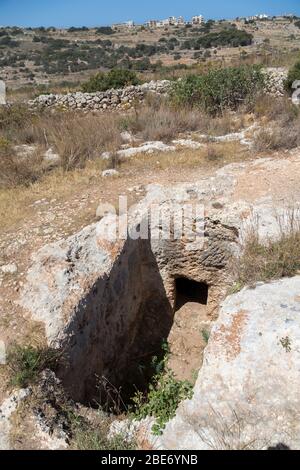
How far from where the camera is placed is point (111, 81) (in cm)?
1320

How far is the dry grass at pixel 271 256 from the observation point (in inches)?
151

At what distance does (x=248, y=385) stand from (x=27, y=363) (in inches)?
69.2

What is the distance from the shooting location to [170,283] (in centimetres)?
555

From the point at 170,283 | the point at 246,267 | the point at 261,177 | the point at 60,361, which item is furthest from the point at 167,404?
the point at 261,177

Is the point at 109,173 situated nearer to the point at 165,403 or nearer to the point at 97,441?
the point at 165,403

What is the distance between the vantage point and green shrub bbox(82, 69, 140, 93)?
1306cm

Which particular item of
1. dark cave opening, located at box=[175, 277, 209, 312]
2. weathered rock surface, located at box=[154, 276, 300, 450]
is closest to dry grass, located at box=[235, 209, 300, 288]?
weathered rock surface, located at box=[154, 276, 300, 450]

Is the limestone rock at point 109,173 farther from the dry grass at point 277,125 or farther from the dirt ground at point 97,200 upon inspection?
the dry grass at point 277,125

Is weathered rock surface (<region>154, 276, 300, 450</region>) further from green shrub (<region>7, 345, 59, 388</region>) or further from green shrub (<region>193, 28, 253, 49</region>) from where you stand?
green shrub (<region>193, 28, 253, 49</region>)

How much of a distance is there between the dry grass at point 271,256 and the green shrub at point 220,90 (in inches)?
209

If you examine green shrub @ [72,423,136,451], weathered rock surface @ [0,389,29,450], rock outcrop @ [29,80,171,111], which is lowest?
green shrub @ [72,423,136,451]

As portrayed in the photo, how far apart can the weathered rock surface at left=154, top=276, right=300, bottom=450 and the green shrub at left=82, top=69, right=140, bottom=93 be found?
1137cm

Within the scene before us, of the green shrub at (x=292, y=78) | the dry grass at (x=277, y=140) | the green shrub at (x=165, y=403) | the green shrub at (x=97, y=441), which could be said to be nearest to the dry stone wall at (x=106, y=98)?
the green shrub at (x=292, y=78)
